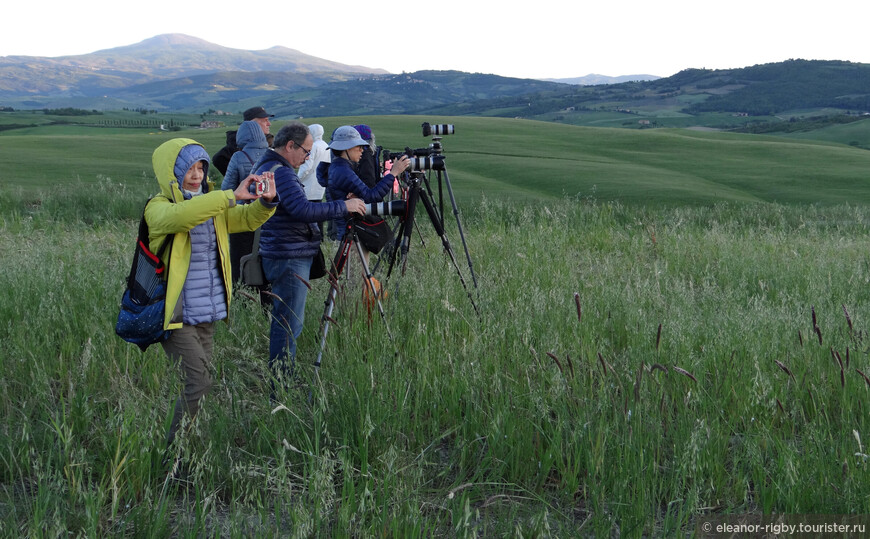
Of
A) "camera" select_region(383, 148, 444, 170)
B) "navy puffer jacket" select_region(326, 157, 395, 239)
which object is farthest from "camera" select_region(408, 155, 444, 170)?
"navy puffer jacket" select_region(326, 157, 395, 239)

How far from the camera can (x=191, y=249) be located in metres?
3.98

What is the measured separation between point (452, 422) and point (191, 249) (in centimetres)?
187

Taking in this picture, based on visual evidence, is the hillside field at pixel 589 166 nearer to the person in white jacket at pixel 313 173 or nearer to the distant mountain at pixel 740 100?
the person in white jacket at pixel 313 173

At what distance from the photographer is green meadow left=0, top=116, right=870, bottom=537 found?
2883mm

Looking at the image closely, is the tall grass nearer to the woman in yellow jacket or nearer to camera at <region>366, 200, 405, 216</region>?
the woman in yellow jacket

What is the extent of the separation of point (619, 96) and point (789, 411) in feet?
666

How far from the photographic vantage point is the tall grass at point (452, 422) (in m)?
2.87

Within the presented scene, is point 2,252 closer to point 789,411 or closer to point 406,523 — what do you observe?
point 406,523

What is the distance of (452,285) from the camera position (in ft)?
21.8

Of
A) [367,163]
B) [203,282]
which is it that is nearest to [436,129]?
[367,163]

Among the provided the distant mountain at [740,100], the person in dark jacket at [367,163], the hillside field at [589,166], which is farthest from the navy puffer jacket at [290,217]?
the distant mountain at [740,100]

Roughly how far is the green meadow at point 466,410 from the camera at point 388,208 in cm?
81

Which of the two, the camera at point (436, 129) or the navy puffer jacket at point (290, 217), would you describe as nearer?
the navy puffer jacket at point (290, 217)

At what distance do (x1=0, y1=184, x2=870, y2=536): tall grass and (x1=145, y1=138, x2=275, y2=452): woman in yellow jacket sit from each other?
0.67ft
